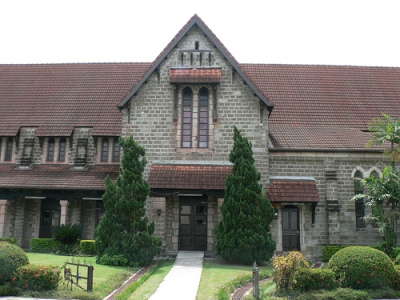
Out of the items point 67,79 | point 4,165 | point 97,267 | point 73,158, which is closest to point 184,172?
point 97,267

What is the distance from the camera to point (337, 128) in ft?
78.6

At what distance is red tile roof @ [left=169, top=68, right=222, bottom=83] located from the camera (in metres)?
20.8

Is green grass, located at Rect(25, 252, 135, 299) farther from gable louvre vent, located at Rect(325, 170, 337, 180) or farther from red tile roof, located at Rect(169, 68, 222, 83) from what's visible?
gable louvre vent, located at Rect(325, 170, 337, 180)

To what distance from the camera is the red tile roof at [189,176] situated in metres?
19.1

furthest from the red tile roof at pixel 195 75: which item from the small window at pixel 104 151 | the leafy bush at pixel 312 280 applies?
the leafy bush at pixel 312 280

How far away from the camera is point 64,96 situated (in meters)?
27.8

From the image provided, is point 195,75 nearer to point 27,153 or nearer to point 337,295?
point 27,153

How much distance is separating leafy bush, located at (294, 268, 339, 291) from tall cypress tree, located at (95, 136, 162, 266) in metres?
7.51

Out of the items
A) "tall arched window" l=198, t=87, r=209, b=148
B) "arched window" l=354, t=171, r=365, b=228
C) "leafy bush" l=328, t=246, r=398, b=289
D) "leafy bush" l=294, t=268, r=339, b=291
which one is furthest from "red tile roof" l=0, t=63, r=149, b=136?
"leafy bush" l=328, t=246, r=398, b=289

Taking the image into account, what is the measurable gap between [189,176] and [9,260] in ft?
30.4

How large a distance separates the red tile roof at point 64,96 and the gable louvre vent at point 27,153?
0.84 metres

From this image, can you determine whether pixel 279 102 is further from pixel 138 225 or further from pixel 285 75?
pixel 138 225

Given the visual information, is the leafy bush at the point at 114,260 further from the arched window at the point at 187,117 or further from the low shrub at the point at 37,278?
the arched window at the point at 187,117

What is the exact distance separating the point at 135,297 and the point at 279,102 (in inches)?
695
